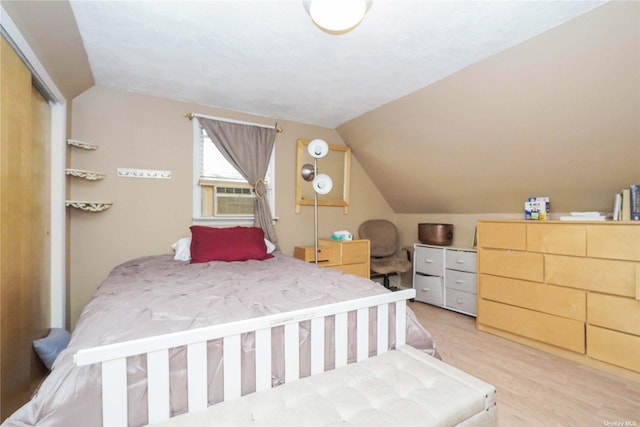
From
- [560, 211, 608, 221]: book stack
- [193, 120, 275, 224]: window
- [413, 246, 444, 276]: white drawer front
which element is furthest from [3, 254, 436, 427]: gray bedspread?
[413, 246, 444, 276]: white drawer front

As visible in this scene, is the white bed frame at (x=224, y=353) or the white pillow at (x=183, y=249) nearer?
the white bed frame at (x=224, y=353)

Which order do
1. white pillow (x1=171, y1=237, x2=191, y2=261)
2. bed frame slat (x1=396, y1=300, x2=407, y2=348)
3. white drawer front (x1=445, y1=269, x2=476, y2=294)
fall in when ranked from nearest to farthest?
1. bed frame slat (x1=396, y1=300, x2=407, y2=348)
2. white pillow (x1=171, y1=237, x2=191, y2=261)
3. white drawer front (x1=445, y1=269, x2=476, y2=294)

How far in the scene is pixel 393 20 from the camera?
173 cm

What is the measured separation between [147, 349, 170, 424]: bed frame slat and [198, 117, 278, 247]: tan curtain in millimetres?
2266

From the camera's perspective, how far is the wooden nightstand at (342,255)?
11.0ft

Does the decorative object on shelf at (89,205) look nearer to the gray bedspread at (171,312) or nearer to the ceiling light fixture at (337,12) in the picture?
the gray bedspread at (171,312)

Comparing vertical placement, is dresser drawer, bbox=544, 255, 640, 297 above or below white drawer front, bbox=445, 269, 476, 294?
above

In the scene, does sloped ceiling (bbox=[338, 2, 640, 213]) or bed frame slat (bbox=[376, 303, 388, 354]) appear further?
sloped ceiling (bbox=[338, 2, 640, 213])

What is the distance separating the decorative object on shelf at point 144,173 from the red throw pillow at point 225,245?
2.16 feet

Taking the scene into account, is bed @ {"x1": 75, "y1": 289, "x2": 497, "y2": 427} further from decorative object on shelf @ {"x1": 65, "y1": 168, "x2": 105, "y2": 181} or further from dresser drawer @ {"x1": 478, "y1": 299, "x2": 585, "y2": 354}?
decorative object on shelf @ {"x1": 65, "y1": 168, "x2": 105, "y2": 181}

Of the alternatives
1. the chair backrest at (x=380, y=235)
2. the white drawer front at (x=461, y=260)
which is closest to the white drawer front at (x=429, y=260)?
the white drawer front at (x=461, y=260)

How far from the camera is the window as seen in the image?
3.10 m

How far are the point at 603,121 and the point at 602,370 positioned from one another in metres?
1.80

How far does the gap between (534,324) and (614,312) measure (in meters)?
0.55
